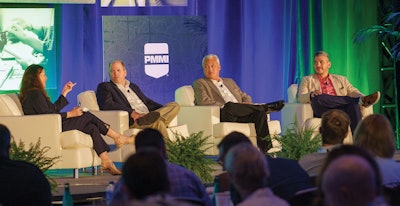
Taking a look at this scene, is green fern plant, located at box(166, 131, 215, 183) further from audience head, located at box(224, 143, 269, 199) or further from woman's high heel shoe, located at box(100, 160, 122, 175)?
audience head, located at box(224, 143, 269, 199)

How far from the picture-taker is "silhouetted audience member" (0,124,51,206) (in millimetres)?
3797

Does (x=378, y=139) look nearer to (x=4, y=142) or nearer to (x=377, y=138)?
(x=377, y=138)

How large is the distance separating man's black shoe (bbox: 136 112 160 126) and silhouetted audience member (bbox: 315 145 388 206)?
6.00 m

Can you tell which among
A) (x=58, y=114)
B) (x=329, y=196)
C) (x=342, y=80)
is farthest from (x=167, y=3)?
(x=329, y=196)

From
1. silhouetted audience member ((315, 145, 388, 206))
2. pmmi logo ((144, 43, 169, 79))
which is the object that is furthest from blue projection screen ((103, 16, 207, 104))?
silhouetted audience member ((315, 145, 388, 206))

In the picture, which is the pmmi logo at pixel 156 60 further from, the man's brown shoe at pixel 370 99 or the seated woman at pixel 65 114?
the man's brown shoe at pixel 370 99

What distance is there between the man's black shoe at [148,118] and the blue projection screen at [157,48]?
68.9 inches

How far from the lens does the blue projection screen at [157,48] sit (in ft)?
32.8

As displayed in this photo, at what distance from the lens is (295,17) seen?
37.8ft

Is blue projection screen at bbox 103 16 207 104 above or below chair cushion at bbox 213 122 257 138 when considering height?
above

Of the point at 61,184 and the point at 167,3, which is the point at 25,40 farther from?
the point at 61,184

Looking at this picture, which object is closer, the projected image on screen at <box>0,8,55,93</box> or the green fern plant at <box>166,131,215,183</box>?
the green fern plant at <box>166,131,215,183</box>

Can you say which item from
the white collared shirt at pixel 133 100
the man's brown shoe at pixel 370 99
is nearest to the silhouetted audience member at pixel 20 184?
the white collared shirt at pixel 133 100

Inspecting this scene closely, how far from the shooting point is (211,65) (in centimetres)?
923
